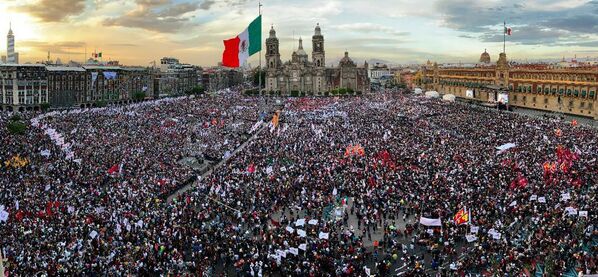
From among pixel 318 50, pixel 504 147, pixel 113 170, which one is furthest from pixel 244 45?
pixel 318 50

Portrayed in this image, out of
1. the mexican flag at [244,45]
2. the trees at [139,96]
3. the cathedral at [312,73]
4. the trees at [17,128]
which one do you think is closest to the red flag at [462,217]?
the mexican flag at [244,45]

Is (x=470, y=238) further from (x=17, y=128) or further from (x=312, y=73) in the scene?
(x=312, y=73)

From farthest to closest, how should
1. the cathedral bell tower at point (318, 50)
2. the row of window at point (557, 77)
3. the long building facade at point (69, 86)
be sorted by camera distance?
the cathedral bell tower at point (318, 50)
the long building facade at point (69, 86)
the row of window at point (557, 77)

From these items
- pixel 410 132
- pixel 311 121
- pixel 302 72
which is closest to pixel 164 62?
pixel 302 72

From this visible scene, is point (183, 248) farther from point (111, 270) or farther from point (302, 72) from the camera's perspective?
point (302, 72)

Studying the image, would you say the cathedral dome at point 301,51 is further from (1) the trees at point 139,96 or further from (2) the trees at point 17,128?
(2) the trees at point 17,128

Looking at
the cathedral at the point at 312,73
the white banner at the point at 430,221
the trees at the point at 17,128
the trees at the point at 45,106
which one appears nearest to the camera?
the white banner at the point at 430,221
